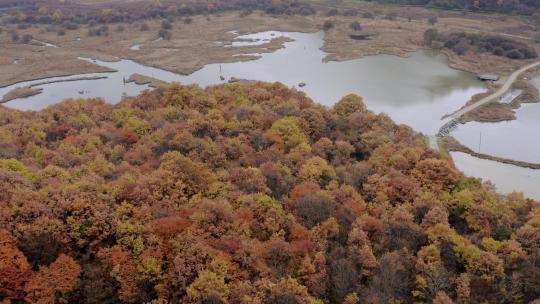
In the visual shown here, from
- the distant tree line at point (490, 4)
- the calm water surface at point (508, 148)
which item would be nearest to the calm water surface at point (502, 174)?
the calm water surface at point (508, 148)

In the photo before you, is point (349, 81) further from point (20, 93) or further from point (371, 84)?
point (20, 93)

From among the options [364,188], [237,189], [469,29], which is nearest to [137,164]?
[237,189]

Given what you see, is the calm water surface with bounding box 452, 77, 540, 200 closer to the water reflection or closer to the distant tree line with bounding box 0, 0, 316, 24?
the water reflection

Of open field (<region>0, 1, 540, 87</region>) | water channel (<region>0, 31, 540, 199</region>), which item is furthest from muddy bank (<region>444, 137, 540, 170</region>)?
open field (<region>0, 1, 540, 87</region>)

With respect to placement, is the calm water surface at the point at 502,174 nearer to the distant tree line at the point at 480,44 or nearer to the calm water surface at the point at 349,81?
the calm water surface at the point at 349,81

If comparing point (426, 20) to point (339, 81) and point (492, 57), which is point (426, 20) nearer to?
point (492, 57)

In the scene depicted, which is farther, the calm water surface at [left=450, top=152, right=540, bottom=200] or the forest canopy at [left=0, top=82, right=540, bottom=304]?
the calm water surface at [left=450, top=152, right=540, bottom=200]

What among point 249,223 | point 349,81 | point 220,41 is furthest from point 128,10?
point 249,223
